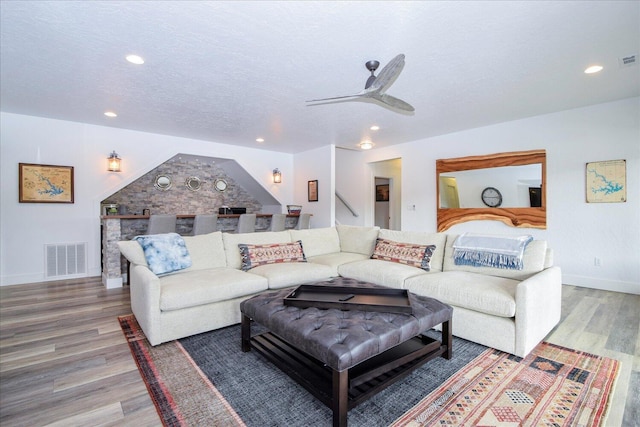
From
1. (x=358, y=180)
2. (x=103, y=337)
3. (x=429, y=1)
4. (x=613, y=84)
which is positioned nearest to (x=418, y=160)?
(x=358, y=180)

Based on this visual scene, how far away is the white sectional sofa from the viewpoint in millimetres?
→ 2301

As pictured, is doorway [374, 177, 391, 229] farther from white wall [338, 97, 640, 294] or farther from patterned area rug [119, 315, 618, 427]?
patterned area rug [119, 315, 618, 427]

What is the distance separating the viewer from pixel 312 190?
23.1 ft

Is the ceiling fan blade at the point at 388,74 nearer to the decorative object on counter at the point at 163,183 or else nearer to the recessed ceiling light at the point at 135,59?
the recessed ceiling light at the point at 135,59

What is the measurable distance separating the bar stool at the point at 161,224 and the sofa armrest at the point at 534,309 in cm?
460

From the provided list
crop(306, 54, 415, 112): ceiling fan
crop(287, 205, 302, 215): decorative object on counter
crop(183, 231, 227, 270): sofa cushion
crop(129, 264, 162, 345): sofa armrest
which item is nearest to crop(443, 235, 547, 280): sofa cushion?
crop(306, 54, 415, 112): ceiling fan

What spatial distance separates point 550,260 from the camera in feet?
9.07

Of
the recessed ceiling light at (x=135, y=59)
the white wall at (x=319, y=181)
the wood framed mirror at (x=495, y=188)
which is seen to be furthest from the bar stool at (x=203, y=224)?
the wood framed mirror at (x=495, y=188)

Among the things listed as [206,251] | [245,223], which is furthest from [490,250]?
[245,223]

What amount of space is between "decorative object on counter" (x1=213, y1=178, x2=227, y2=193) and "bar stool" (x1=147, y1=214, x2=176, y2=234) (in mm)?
2715

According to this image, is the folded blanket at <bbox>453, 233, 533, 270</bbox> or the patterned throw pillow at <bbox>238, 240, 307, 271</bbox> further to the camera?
the patterned throw pillow at <bbox>238, 240, 307, 271</bbox>

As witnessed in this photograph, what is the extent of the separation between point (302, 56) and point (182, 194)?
521 cm

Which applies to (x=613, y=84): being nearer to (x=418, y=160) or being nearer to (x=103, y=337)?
(x=418, y=160)

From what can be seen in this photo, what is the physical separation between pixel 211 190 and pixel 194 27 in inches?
212
